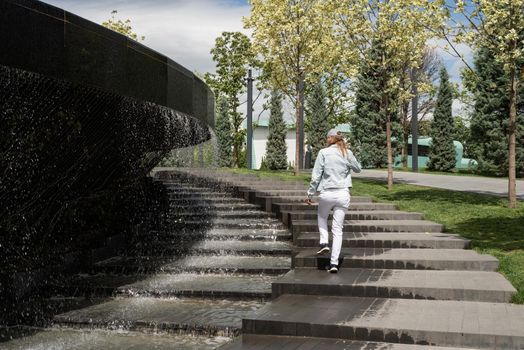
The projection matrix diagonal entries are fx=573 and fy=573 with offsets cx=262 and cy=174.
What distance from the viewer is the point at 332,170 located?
7.43m

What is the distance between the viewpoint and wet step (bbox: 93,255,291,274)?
8.88 metres

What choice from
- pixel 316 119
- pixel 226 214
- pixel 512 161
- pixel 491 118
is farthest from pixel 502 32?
pixel 316 119

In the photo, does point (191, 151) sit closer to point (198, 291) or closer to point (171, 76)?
point (171, 76)

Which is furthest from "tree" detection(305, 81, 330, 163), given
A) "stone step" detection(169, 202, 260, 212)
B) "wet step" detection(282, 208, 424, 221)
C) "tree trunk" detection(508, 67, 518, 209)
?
"wet step" detection(282, 208, 424, 221)

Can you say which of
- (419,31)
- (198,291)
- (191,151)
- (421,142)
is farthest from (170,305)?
(421,142)

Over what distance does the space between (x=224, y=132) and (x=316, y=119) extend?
24.5ft

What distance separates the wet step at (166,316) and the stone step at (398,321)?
559mm

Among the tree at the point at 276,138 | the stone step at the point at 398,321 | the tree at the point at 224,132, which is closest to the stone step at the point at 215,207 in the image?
the stone step at the point at 398,321

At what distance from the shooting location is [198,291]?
25.3 feet

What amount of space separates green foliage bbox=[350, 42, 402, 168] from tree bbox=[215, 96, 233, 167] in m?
10.4

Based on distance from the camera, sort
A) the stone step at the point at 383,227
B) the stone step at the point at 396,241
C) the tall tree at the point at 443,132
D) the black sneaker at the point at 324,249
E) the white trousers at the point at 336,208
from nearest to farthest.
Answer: the white trousers at the point at 336,208, the black sneaker at the point at 324,249, the stone step at the point at 396,241, the stone step at the point at 383,227, the tall tree at the point at 443,132

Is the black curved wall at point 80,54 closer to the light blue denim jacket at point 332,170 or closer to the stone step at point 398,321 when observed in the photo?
the light blue denim jacket at point 332,170

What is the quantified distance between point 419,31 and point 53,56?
12391mm

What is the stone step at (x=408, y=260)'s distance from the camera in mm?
7602
